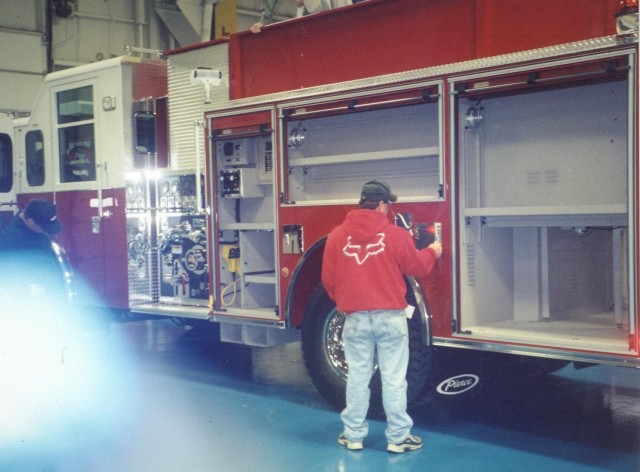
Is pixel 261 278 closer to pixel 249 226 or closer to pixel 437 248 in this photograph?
pixel 249 226

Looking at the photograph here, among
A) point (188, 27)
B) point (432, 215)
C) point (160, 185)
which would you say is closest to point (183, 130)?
point (160, 185)

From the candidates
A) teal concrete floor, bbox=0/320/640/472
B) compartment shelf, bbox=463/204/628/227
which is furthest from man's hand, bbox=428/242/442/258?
teal concrete floor, bbox=0/320/640/472

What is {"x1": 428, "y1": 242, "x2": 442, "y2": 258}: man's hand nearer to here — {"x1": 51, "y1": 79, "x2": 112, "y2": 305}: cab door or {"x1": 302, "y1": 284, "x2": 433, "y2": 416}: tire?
{"x1": 302, "y1": 284, "x2": 433, "y2": 416}: tire

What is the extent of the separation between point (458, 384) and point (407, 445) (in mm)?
883

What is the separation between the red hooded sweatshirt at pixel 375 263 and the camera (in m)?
5.75

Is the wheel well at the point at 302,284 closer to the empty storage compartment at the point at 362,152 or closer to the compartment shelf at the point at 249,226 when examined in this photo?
the empty storage compartment at the point at 362,152

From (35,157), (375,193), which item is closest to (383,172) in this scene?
(375,193)

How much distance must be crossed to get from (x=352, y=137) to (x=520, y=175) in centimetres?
160

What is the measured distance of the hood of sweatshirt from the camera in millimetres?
5828

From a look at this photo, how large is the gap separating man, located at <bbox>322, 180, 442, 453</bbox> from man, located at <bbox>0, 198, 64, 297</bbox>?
344cm

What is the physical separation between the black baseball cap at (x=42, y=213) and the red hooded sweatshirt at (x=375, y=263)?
11.2ft

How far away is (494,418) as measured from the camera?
6863 millimetres

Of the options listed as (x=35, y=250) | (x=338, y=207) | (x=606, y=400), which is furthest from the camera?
(x=35, y=250)

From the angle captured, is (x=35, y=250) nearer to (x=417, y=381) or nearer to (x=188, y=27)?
(x=417, y=381)
